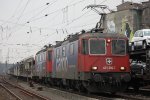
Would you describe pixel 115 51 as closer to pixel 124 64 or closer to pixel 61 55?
pixel 124 64

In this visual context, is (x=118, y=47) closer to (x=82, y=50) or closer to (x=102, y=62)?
(x=102, y=62)

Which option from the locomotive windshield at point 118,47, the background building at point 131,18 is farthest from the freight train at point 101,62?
the background building at point 131,18

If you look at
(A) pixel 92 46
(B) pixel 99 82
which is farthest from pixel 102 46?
(B) pixel 99 82

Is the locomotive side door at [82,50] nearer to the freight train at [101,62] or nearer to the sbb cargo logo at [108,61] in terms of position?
the freight train at [101,62]

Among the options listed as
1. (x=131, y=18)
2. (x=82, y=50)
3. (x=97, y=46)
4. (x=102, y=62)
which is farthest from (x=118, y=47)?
(x=131, y=18)

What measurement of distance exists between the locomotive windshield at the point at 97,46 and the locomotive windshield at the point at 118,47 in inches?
21.4

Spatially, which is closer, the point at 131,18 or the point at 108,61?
the point at 108,61

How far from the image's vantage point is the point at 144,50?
2052cm

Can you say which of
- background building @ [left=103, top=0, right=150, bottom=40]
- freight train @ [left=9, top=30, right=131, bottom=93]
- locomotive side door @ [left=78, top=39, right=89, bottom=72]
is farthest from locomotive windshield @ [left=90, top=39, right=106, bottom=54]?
background building @ [left=103, top=0, right=150, bottom=40]

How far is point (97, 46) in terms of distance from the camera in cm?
2003

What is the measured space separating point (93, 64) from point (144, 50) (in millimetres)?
3021

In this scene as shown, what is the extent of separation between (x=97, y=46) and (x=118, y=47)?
3.69 ft

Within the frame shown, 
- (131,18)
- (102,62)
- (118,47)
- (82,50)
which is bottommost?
(102,62)

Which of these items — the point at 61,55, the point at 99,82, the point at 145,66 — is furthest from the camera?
the point at 61,55
